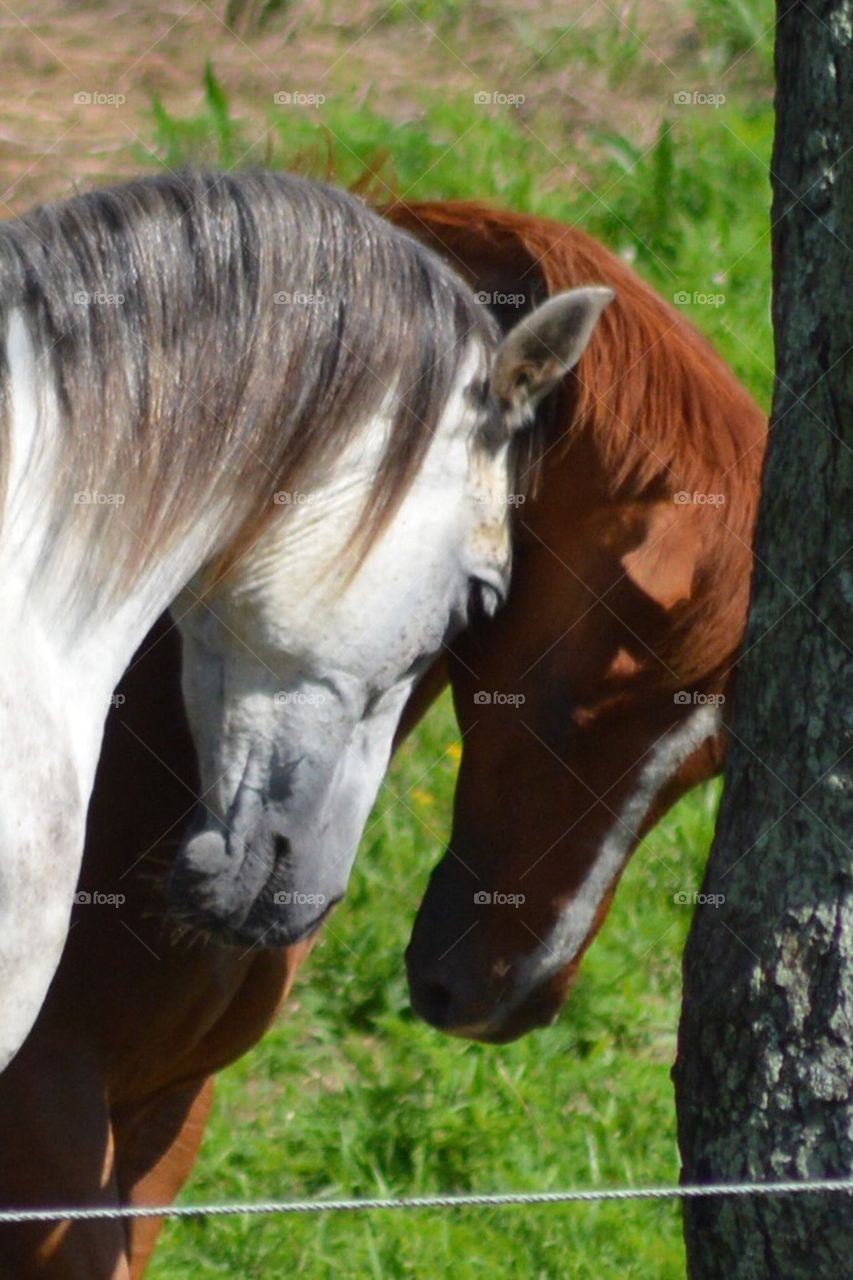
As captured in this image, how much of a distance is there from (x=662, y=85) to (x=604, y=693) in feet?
17.0

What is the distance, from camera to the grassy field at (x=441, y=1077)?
12.3ft

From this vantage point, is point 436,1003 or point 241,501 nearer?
point 241,501

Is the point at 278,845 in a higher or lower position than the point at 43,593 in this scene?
lower

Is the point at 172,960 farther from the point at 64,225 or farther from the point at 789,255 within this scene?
the point at 789,255

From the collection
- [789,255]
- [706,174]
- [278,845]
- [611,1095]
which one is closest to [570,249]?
[789,255]

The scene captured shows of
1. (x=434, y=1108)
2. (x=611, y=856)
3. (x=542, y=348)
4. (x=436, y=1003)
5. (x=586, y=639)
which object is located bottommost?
(x=434, y=1108)

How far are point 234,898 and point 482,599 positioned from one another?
0.56 metres

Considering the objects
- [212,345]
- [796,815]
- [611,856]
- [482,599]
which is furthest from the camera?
[611,856]

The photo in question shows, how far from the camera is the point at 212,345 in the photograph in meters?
2.27

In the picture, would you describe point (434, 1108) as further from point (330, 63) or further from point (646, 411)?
point (330, 63)

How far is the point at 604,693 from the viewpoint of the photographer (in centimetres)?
278

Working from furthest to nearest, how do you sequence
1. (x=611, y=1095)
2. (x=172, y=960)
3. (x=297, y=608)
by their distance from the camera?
(x=611, y=1095) < (x=172, y=960) < (x=297, y=608)

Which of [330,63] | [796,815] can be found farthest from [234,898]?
[330,63]

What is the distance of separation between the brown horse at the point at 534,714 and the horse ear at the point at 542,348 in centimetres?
12
